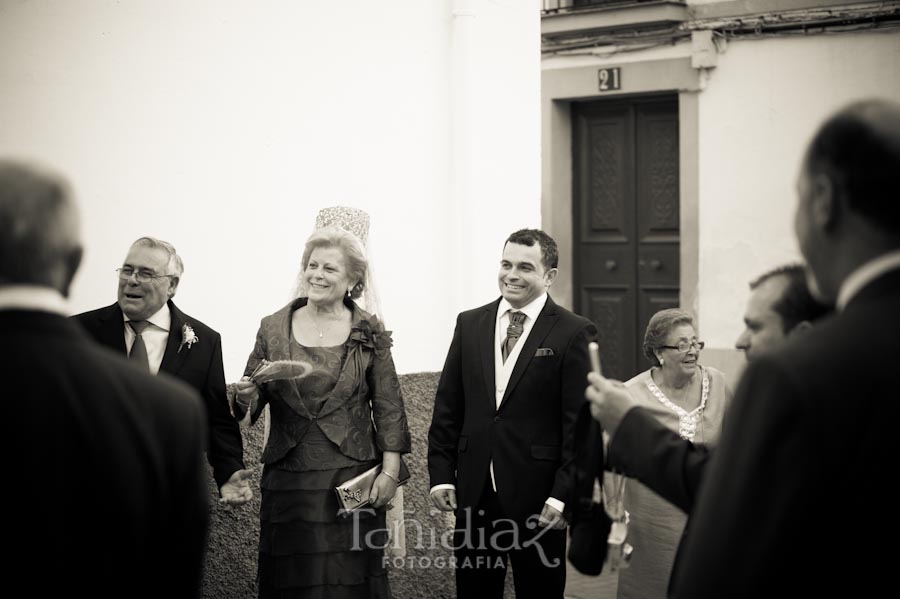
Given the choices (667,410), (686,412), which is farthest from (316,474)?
(686,412)

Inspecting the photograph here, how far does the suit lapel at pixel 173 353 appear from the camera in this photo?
4500mm

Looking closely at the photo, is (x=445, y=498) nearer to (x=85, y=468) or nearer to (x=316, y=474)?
(x=316, y=474)

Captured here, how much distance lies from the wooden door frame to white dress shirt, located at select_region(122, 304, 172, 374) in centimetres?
732

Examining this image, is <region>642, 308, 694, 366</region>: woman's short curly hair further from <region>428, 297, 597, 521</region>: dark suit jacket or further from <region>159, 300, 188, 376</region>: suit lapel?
<region>159, 300, 188, 376</region>: suit lapel

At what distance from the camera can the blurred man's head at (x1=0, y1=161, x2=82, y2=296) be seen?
1919 millimetres

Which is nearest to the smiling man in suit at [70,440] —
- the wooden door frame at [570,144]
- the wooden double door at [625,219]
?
the wooden door frame at [570,144]

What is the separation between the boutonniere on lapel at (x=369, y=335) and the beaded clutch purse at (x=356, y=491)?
513 mm

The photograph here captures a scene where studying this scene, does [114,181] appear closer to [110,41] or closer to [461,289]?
[110,41]

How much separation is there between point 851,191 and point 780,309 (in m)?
1.01

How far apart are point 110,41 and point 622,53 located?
708cm

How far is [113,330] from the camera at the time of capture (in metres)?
4.48

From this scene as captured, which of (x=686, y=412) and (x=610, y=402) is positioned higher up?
(x=610, y=402)

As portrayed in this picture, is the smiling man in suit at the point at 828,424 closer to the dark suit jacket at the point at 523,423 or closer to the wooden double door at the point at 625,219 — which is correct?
the dark suit jacket at the point at 523,423

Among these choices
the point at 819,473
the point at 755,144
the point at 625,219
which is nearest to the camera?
the point at 819,473
